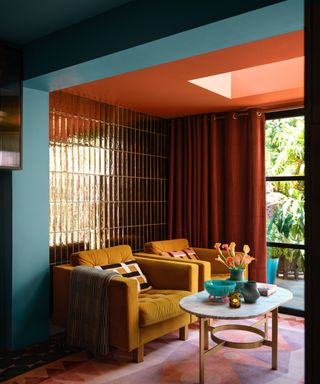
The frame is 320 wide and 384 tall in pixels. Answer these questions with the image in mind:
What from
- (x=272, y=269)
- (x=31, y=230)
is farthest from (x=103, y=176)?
(x=272, y=269)

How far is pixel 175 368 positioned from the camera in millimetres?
3117

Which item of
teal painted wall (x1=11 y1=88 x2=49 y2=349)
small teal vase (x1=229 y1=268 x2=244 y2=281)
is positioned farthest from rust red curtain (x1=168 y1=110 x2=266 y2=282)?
teal painted wall (x1=11 y1=88 x2=49 y2=349)

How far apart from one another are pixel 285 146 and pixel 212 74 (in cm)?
174

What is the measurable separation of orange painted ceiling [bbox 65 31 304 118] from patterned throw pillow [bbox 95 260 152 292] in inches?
71.2

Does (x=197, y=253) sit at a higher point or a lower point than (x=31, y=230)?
lower

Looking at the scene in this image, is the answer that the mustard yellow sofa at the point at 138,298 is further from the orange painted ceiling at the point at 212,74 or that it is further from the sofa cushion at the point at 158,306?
the orange painted ceiling at the point at 212,74

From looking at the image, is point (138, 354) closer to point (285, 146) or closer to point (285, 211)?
point (285, 211)

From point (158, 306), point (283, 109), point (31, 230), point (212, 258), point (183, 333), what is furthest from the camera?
point (212, 258)

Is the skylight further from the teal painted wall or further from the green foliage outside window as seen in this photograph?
the teal painted wall

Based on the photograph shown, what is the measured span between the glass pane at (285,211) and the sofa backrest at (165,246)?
1082mm

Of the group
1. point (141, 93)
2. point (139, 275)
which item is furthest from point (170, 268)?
point (141, 93)

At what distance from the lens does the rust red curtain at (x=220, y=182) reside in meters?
4.79

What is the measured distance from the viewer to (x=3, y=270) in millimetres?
3457

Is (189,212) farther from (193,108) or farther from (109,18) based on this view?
(109,18)
